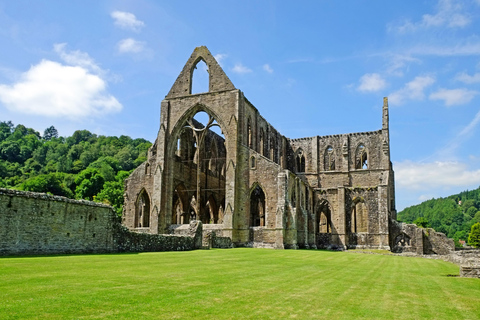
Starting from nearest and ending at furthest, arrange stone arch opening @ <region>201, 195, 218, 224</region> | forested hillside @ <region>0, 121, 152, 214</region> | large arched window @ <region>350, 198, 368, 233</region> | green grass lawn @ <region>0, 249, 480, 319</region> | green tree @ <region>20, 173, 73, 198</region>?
green grass lawn @ <region>0, 249, 480, 319</region> < stone arch opening @ <region>201, 195, 218, 224</region> < large arched window @ <region>350, 198, 368, 233</region> < green tree @ <region>20, 173, 73, 198</region> < forested hillside @ <region>0, 121, 152, 214</region>

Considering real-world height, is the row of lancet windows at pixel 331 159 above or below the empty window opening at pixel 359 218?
above

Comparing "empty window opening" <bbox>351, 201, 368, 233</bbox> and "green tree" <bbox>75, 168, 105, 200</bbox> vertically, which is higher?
"green tree" <bbox>75, 168, 105, 200</bbox>

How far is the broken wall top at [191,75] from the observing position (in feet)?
119

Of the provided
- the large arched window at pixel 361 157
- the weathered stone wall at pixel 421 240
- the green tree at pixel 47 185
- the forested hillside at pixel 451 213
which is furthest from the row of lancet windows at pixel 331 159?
the forested hillside at pixel 451 213

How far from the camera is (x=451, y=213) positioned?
144125 mm

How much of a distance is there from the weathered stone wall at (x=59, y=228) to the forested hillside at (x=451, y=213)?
114042 mm

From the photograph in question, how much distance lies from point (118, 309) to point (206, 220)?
125 feet

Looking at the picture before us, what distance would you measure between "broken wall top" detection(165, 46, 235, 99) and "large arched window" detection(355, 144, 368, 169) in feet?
68.0

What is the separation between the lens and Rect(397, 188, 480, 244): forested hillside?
5039 inches

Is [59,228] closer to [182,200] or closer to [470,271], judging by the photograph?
[470,271]

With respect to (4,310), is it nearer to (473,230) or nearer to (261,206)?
(261,206)

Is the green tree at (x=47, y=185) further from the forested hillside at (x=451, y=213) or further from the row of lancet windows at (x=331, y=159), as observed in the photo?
the forested hillside at (x=451, y=213)

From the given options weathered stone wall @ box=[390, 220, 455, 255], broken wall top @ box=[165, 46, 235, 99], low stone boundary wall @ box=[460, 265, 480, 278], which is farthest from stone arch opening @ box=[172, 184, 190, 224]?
low stone boundary wall @ box=[460, 265, 480, 278]

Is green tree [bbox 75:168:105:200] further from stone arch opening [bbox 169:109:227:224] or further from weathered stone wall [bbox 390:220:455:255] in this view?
weathered stone wall [bbox 390:220:455:255]
